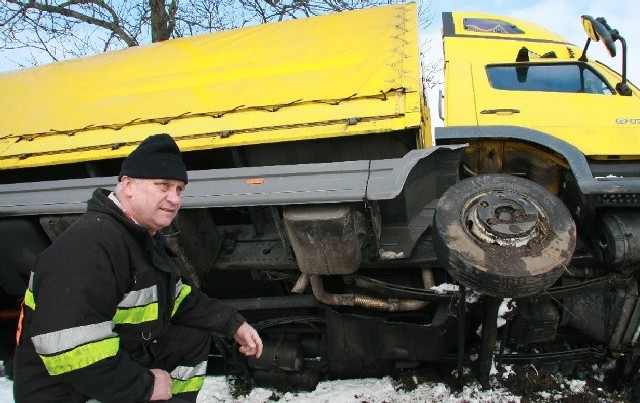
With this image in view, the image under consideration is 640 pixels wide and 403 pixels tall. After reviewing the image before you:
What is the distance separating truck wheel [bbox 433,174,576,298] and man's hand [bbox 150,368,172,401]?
4.25 ft

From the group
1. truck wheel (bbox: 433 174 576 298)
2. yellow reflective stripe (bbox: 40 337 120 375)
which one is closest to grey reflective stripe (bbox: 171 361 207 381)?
yellow reflective stripe (bbox: 40 337 120 375)

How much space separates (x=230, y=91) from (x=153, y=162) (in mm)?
1755

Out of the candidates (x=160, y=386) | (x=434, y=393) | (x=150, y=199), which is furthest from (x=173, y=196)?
(x=434, y=393)

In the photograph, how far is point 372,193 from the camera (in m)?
2.06

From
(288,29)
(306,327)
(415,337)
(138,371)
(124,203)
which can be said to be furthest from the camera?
(288,29)

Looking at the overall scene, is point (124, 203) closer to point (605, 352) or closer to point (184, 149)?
point (184, 149)

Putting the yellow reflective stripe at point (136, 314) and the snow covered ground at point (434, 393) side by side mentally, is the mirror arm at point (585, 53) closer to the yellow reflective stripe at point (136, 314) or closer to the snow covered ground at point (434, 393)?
the snow covered ground at point (434, 393)

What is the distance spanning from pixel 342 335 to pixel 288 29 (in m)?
2.64

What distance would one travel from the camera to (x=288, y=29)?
3.96 meters

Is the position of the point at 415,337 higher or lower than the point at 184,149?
lower

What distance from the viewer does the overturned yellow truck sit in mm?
2178

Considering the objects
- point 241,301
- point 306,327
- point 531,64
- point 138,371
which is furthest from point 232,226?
point 531,64

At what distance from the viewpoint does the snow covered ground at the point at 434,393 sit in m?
2.93

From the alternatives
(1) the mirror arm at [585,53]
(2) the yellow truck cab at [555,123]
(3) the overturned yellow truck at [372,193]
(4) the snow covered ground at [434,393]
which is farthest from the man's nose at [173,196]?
(1) the mirror arm at [585,53]
